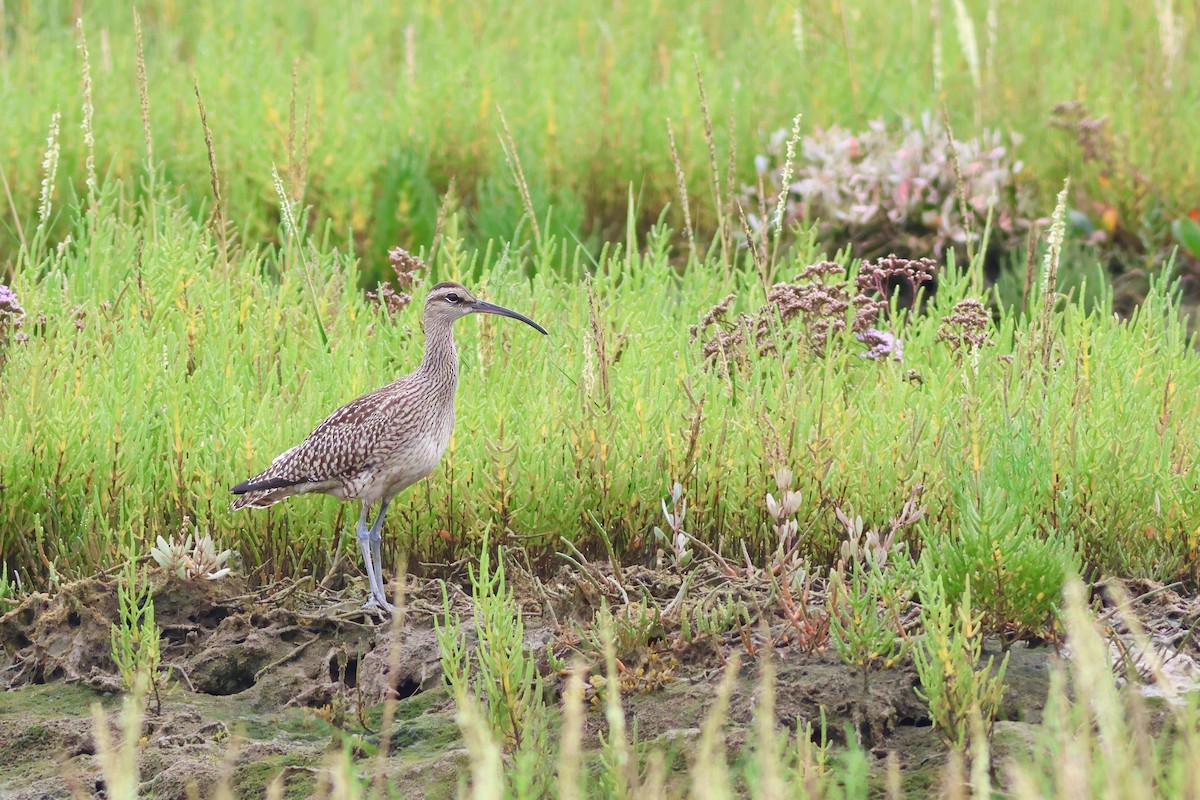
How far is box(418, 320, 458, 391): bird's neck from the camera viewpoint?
4.68 meters

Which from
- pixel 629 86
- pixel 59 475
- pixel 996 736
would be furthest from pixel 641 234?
pixel 996 736

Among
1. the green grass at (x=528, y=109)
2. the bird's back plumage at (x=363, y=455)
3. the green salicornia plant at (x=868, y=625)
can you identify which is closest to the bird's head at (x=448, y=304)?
the bird's back plumage at (x=363, y=455)

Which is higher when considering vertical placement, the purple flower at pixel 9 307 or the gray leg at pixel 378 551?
the purple flower at pixel 9 307

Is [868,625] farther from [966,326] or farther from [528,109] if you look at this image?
[528,109]

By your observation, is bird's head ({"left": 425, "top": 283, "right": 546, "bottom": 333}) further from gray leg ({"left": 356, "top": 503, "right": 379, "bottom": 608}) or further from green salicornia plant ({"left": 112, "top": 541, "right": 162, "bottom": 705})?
green salicornia plant ({"left": 112, "top": 541, "right": 162, "bottom": 705})

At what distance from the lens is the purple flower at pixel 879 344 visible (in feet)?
18.2

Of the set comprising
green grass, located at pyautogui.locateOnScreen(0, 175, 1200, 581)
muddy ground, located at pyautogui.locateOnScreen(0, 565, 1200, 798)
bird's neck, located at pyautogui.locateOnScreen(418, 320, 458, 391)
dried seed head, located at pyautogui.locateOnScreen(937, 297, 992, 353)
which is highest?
bird's neck, located at pyautogui.locateOnScreen(418, 320, 458, 391)

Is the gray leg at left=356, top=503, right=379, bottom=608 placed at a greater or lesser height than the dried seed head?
lesser

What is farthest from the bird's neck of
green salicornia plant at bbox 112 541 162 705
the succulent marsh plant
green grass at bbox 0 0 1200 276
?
green grass at bbox 0 0 1200 276

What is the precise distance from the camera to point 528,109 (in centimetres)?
853

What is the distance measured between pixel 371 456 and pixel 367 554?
0.30 m

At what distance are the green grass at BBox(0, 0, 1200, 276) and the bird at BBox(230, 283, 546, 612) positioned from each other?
8.53 ft

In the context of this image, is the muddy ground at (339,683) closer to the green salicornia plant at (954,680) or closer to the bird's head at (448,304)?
the green salicornia plant at (954,680)

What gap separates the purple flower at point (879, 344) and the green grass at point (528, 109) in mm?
2054
